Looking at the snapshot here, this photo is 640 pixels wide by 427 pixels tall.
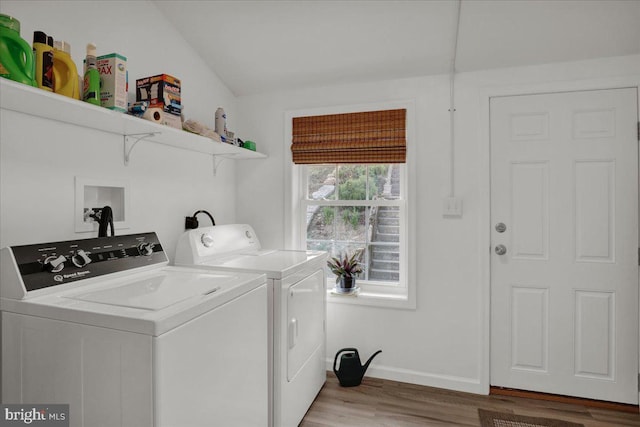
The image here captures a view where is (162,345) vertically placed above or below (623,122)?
below

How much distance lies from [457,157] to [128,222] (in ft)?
6.48

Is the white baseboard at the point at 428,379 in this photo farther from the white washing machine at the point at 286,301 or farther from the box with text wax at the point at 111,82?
the box with text wax at the point at 111,82

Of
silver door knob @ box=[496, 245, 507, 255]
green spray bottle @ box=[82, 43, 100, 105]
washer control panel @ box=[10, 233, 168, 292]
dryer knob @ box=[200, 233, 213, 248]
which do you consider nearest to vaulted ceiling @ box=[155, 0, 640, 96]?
green spray bottle @ box=[82, 43, 100, 105]

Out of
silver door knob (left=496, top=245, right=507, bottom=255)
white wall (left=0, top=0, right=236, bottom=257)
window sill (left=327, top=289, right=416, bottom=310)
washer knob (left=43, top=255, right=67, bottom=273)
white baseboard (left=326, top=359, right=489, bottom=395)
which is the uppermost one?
white wall (left=0, top=0, right=236, bottom=257)

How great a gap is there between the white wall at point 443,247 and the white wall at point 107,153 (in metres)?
0.97

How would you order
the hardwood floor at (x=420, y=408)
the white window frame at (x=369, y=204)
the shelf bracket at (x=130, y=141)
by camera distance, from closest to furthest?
the shelf bracket at (x=130, y=141), the hardwood floor at (x=420, y=408), the white window frame at (x=369, y=204)

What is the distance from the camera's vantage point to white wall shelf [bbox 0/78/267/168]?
1.20 meters

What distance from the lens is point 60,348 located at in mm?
1139

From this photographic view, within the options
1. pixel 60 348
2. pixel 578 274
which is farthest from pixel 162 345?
pixel 578 274

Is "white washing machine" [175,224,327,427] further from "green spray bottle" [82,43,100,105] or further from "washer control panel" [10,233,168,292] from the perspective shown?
"green spray bottle" [82,43,100,105]

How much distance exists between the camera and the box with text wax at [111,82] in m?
1.44

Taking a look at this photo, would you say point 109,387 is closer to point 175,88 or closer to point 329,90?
point 175,88

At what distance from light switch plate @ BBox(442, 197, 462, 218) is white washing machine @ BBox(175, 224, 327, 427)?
84cm
